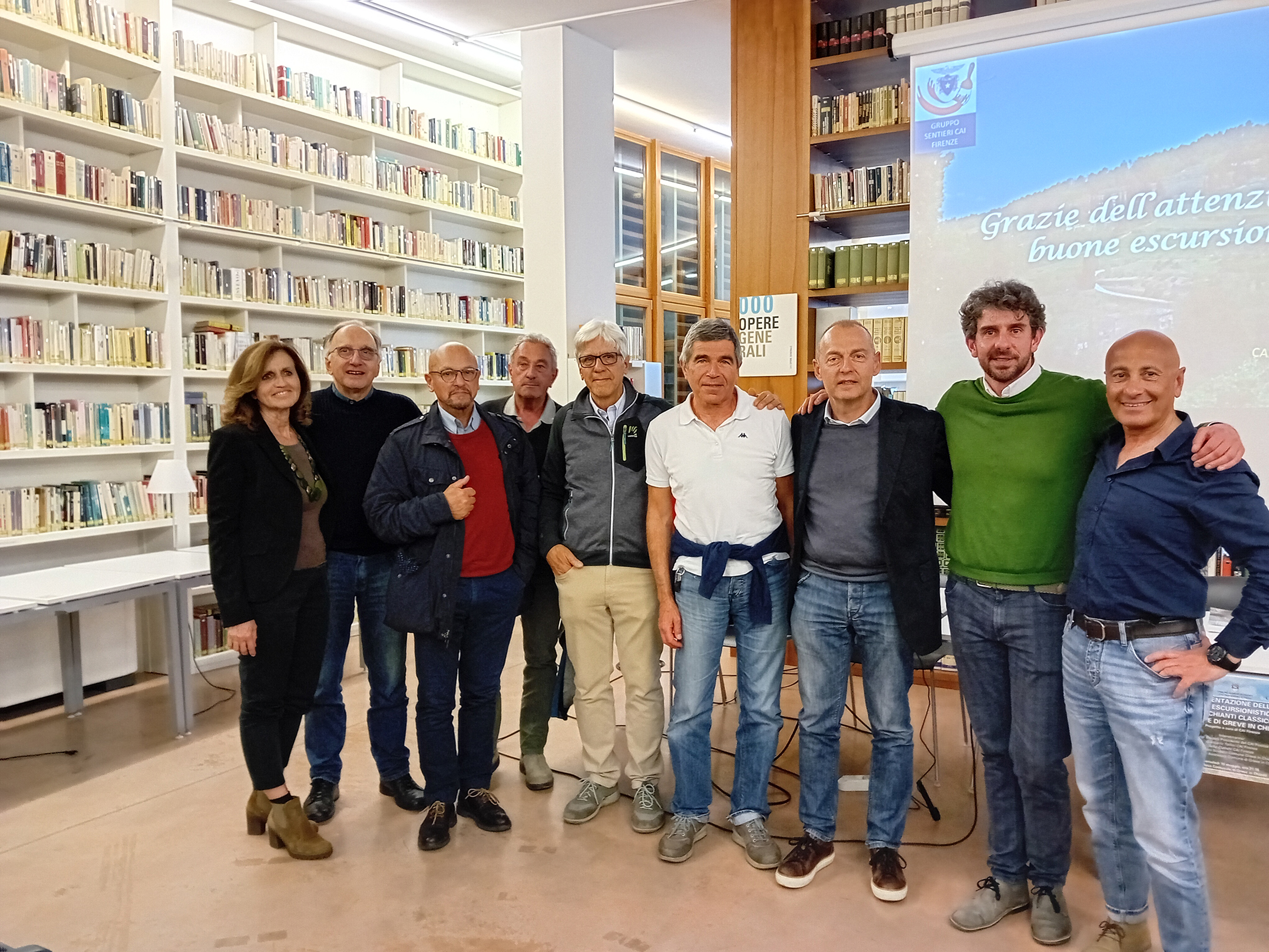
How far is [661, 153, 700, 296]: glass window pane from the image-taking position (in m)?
9.26

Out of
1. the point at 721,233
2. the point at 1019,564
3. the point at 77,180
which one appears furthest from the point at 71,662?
the point at 721,233

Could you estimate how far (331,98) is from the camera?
5730mm

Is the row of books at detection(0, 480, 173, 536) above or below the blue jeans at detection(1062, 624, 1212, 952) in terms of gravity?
above

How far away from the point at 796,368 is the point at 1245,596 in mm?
3544

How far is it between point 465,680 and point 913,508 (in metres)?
1.55

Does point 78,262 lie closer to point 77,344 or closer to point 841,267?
point 77,344

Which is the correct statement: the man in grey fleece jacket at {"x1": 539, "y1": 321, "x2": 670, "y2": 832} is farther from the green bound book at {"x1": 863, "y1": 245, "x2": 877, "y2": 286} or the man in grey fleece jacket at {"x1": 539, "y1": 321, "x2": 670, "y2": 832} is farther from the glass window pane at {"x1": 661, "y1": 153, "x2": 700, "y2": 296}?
the glass window pane at {"x1": 661, "y1": 153, "x2": 700, "y2": 296}

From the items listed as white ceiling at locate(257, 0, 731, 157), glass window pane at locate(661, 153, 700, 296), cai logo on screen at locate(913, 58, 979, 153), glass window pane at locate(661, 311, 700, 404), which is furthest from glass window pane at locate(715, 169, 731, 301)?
cai logo on screen at locate(913, 58, 979, 153)

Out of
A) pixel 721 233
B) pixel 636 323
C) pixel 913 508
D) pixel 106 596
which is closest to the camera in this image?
pixel 913 508

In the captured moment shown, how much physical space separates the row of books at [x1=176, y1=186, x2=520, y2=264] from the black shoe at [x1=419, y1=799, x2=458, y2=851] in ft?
12.1

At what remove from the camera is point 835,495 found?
2582 mm

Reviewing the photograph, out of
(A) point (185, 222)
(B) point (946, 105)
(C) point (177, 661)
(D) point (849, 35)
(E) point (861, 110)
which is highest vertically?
(D) point (849, 35)

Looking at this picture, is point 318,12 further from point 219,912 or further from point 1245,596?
point 1245,596

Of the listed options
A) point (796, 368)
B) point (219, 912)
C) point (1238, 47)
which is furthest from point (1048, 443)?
point (796, 368)
